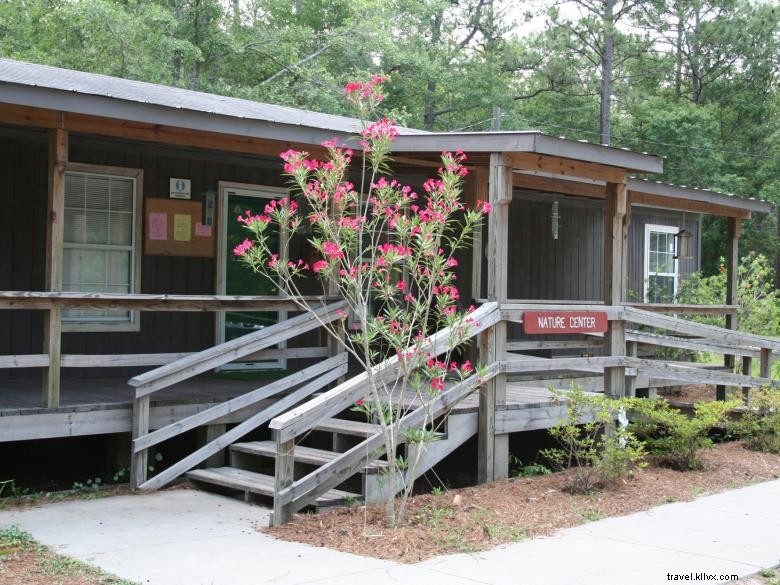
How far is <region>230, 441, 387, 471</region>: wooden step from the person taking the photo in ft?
23.7

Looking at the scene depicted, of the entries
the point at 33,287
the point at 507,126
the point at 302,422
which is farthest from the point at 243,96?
the point at 302,422

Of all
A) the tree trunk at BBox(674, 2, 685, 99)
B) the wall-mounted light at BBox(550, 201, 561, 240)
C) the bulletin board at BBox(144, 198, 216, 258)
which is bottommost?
the bulletin board at BBox(144, 198, 216, 258)

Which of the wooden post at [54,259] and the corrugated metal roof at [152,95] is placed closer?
the wooden post at [54,259]

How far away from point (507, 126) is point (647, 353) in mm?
15384

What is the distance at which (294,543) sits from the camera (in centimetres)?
601

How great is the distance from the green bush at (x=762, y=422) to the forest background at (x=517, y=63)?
601 inches

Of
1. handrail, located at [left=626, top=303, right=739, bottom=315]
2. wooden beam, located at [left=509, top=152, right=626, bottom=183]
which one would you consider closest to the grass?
wooden beam, located at [left=509, top=152, right=626, bottom=183]

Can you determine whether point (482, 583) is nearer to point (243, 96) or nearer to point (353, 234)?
point (353, 234)

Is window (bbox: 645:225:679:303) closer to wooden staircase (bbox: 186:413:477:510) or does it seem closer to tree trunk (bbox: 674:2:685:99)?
wooden staircase (bbox: 186:413:477:510)

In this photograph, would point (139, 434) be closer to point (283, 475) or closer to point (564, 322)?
point (283, 475)

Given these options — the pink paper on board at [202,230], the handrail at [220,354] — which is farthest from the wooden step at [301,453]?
the pink paper on board at [202,230]

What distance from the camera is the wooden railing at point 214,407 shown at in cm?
755

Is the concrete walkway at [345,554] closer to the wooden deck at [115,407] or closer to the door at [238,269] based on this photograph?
the wooden deck at [115,407]

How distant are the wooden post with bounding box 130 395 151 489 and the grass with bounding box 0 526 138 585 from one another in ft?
5.02
